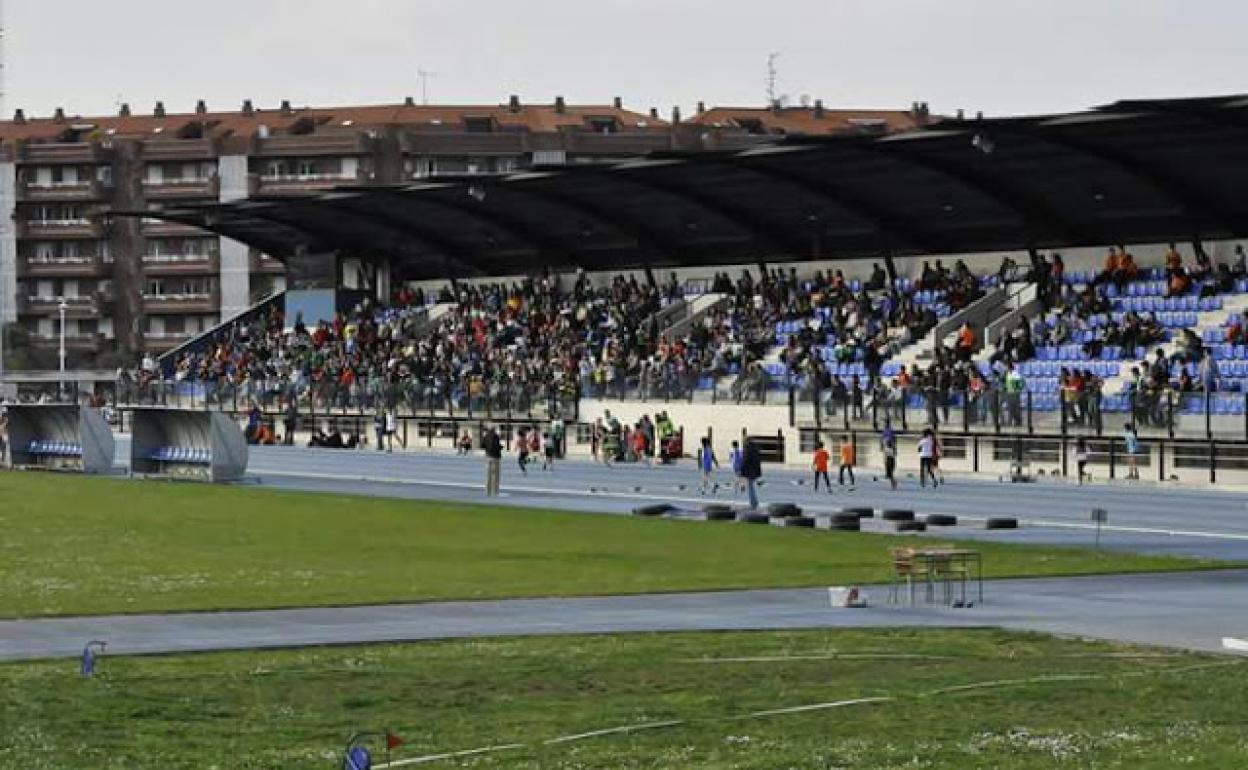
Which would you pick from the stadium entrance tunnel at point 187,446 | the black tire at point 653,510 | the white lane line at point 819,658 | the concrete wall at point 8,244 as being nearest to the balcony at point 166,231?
the concrete wall at point 8,244

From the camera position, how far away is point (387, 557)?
128 ft

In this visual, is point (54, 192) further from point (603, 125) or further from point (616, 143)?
point (616, 143)

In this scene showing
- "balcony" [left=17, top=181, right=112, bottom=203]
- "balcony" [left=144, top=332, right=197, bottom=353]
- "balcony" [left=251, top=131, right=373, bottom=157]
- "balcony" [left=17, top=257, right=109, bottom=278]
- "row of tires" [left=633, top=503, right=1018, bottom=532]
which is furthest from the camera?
"balcony" [left=17, top=181, right=112, bottom=203]

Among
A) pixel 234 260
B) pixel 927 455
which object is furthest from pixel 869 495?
pixel 234 260

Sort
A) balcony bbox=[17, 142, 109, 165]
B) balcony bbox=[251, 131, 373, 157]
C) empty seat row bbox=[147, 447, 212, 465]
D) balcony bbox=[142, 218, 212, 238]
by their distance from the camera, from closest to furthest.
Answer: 1. empty seat row bbox=[147, 447, 212, 465]
2. balcony bbox=[251, 131, 373, 157]
3. balcony bbox=[142, 218, 212, 238]
4. balcony bbox=[17, 142, 109, 165]

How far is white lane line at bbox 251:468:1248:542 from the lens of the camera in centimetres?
4334

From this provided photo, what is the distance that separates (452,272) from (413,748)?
82.6 m

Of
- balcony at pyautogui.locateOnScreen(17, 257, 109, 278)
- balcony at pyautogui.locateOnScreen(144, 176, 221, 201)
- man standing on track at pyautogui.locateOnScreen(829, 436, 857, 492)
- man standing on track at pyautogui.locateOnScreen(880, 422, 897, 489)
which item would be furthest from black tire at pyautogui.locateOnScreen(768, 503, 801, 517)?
balcony at pyautogui.locateOnScreen(17, 257, 109, 278)

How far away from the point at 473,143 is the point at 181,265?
2001 cm

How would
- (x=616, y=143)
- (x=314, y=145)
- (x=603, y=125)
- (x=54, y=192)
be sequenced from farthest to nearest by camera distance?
(x=603, y=125), (x=54, y=192), (x=616, y=143), (x=314, y=145)

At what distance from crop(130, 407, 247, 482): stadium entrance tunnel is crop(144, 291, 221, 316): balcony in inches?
3538

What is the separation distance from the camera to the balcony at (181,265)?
158250 mm

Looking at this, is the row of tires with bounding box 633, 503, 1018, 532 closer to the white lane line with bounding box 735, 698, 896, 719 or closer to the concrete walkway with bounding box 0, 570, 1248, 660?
the concrete walkway with bounding box 0, 570, 1248, 660

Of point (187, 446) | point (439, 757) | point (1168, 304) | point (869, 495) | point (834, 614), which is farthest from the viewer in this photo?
point (187, 446)
